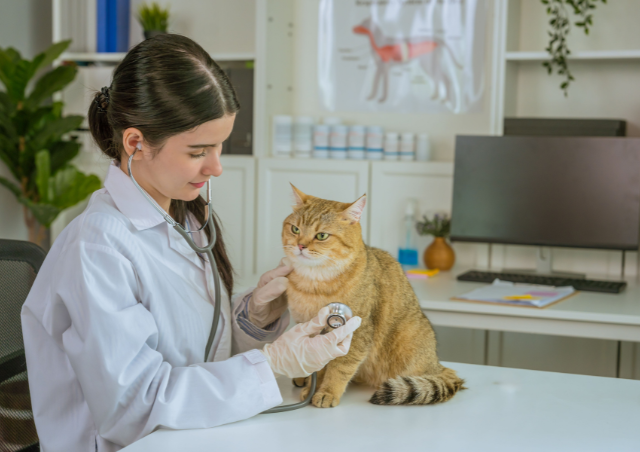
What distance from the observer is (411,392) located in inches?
42.6

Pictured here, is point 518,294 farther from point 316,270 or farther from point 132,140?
point 132,140

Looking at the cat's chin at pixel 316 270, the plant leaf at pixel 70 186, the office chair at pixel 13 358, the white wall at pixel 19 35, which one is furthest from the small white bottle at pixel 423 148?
the white wall at pixel 19 35

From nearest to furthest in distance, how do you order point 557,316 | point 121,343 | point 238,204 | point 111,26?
point 121,343
point 557,316
point 238,204
point 111,26

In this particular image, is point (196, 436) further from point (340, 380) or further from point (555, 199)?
point (555, 199)

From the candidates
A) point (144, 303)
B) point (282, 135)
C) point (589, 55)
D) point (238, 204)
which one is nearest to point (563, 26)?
point (589, 55)

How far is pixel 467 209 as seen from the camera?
2.48 metres

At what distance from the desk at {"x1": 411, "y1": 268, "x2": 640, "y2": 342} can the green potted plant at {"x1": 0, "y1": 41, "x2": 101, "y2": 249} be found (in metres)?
1.64

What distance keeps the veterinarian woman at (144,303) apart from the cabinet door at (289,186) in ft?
4.79

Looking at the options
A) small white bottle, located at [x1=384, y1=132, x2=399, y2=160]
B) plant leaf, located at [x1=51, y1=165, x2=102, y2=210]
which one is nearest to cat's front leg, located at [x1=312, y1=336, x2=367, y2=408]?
small white bottle, located at [x1=384, y1=132, x2=399, y2=160]

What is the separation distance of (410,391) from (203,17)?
2.36 m

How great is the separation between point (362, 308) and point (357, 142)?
5.17ft

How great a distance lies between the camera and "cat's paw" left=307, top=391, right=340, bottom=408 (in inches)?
42.4

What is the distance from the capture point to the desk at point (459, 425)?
0.93 meters

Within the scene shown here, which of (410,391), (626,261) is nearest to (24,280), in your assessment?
(410,391)
